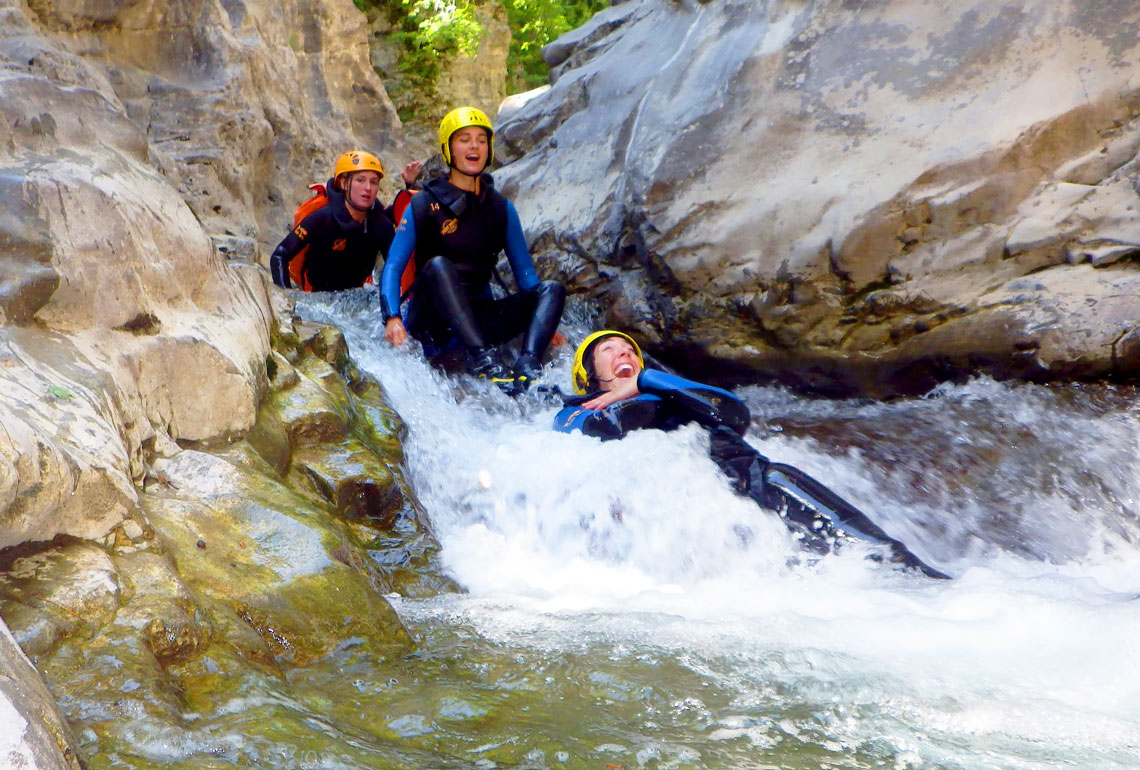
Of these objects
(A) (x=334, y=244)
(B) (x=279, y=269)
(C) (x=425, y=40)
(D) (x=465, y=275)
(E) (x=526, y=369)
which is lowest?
(E) (x=526, y=369)

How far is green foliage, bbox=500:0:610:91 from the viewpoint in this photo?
16047 mm

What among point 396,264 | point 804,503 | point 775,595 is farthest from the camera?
point 396,264

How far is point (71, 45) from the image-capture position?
8.00 m

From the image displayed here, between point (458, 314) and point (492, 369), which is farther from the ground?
point (458, 314)

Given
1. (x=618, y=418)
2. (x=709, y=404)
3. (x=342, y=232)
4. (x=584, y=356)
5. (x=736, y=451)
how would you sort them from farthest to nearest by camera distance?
(x=342, y=232), (x=584, y=356), (x=618, y=418), (x=709, y=404), (x=736, y=451)

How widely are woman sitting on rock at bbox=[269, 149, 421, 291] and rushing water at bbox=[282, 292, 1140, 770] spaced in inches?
58.8

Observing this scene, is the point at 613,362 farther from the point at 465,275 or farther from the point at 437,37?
the point at 437,37

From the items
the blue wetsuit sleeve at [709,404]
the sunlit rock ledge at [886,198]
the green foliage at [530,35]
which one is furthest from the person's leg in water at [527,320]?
the green foliage at [530,35]

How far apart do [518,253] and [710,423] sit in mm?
2497

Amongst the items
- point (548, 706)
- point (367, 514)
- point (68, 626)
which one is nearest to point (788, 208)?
point (367, 514)

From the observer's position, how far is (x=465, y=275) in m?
6.54

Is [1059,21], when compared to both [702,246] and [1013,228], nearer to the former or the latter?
[1013,228]

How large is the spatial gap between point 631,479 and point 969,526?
1.65 m

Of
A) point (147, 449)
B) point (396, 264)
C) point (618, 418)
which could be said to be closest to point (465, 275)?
point (396, 264)
